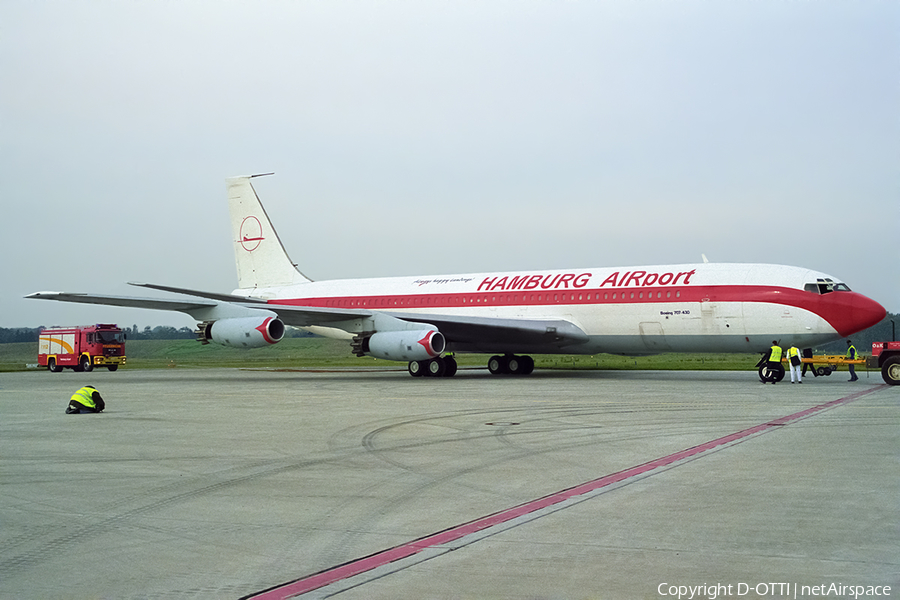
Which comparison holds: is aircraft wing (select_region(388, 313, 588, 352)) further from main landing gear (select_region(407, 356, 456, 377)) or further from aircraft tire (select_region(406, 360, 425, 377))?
aircraft tire (select_region(406, 360, 425, 377))

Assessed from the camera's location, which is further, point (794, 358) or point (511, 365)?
point (511, 365)

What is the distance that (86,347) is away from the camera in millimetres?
41656

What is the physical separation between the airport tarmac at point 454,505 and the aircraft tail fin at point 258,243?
21122 millimetres

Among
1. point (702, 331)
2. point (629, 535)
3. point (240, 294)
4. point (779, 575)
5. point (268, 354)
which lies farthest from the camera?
point (268, 354)

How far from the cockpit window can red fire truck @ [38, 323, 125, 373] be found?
34.0 meters

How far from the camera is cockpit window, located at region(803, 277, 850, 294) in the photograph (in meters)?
22.0

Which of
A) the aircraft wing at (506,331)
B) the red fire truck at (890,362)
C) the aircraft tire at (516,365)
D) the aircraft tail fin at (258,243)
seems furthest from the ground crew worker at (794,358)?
the aircraft tail fin at (258,243)

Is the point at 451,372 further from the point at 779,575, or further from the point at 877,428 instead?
the point at 779,575

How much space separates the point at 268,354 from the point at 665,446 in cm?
5677

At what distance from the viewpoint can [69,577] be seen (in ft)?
16.2

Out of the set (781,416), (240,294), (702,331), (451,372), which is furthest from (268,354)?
(781,416)

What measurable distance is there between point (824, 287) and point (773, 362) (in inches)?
98.2

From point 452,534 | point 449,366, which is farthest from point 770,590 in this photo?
point 449,366

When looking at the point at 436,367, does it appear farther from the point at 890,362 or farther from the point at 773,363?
the point at 890,362
